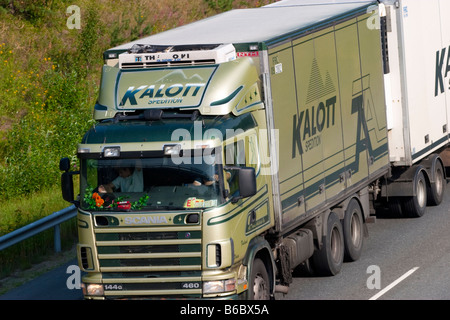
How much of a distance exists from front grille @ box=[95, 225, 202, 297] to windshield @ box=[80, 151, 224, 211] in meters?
0.32

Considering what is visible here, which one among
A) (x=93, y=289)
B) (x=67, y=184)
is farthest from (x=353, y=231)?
(x=67, y=184)

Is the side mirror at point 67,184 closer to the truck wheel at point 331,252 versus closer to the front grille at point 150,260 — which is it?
the front grille at point 150,260

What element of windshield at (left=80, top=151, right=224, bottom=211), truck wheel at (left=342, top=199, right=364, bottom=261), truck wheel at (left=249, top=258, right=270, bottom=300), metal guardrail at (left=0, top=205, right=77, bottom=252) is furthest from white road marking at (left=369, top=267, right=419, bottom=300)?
metal guardrail at (left=0, top=205, right=77, bottom=252)

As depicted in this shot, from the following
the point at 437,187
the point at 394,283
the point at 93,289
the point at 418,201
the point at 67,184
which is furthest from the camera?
the point at 437,187

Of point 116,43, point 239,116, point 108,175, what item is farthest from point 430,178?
point 116,43

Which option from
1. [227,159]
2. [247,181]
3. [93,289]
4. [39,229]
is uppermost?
[227,159]

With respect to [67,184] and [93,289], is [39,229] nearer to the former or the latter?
[67,184]

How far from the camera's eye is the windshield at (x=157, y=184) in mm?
11531

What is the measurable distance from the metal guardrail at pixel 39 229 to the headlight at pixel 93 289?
145 inches

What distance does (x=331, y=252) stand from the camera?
15.1 meters

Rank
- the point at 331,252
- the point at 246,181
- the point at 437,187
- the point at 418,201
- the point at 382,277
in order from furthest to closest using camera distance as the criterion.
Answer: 1. the point at 437,187
2. the point at 418,201
3. the point at 331,252
4. the point at 382,277
5. the point at 246,181

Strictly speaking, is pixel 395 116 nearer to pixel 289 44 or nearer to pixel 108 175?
pixel 289 44

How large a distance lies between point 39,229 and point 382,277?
6.02 metres

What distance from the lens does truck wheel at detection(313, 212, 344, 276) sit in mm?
14711
